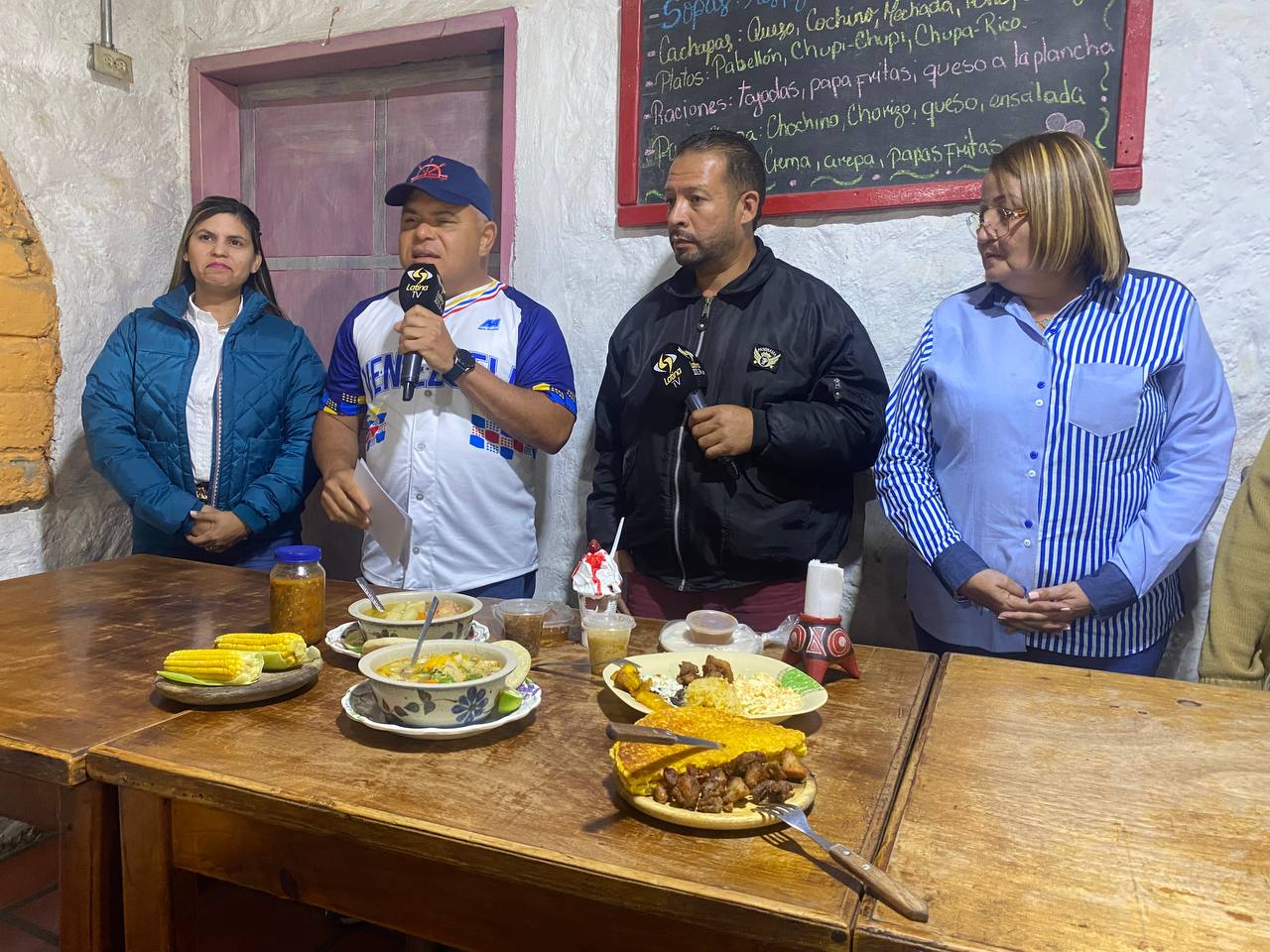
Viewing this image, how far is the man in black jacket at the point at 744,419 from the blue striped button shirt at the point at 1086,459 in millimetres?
332

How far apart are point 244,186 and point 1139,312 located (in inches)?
127

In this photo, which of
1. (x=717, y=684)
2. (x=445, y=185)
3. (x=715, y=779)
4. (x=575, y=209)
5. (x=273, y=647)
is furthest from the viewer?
(x=575, y=209)

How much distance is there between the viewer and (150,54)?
3.37 metres

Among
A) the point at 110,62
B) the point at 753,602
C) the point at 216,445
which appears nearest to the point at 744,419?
the point at 753,602

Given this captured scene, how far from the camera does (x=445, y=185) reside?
2.50m

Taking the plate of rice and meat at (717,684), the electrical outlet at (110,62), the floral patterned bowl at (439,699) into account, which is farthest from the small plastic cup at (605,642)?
the electrical outlet at (110,62)

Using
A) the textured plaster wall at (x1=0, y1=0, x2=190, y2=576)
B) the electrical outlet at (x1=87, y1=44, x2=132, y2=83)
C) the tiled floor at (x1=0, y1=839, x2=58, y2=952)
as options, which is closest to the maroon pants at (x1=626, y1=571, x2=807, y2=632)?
the tiled floor at (x1=0, y1=839, x2=58, y2=952)

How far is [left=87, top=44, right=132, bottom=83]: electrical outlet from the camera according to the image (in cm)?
313

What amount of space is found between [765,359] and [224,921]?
5.42ft

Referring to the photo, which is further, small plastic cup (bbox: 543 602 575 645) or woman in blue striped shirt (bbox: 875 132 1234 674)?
woman in blue striped shirt (bbox: 875 132 1234 674)

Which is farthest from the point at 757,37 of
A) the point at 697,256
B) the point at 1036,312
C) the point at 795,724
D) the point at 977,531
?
the point at 795,724

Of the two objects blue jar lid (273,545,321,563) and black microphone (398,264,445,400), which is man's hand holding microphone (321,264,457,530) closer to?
black microphone (398,264,445,400)

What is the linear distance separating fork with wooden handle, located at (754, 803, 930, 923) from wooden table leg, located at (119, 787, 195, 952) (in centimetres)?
79

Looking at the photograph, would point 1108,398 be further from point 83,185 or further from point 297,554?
point 83,185
